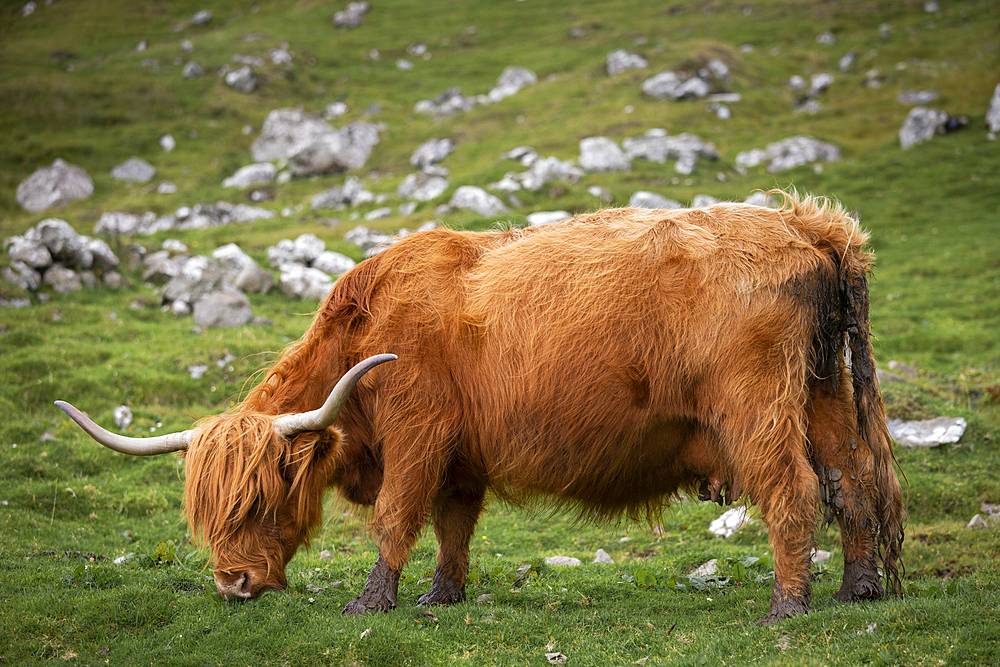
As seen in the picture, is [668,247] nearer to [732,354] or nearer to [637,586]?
[732,354]

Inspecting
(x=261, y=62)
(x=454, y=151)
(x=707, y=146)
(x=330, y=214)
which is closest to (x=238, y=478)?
(x=330, y=214)

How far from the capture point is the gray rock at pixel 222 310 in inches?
557

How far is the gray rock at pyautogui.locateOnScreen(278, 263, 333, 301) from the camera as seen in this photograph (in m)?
16.7

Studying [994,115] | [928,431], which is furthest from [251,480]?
[994,115]

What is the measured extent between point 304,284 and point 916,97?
31.9m

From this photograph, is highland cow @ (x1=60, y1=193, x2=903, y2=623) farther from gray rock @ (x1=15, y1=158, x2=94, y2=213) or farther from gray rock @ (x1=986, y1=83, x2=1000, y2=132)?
gray rock @ (x1=15, y1=158, x2=94, y2=213)

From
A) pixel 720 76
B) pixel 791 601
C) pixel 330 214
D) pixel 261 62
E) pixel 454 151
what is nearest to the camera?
pixel 791 601

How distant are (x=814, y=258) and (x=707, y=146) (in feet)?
87.0

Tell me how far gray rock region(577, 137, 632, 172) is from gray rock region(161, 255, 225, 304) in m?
16.0

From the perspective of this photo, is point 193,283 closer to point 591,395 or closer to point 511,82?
point 591,395

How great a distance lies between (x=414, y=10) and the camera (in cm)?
7256

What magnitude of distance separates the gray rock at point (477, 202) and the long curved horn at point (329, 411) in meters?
17.8

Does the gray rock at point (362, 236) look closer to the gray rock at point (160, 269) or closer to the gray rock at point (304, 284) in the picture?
the gray rock at point (304, 284)

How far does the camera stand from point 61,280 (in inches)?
585
